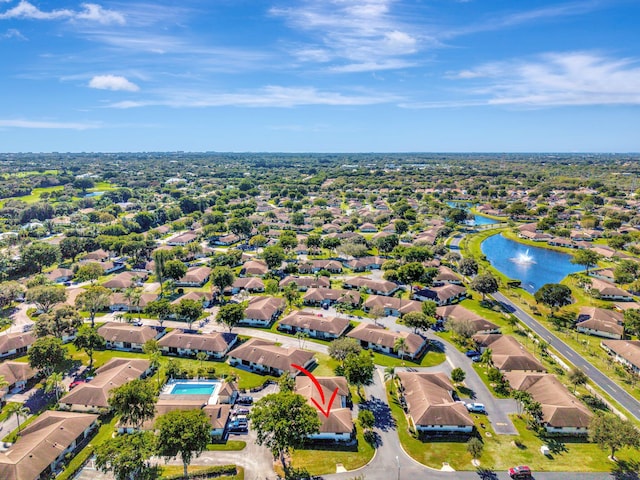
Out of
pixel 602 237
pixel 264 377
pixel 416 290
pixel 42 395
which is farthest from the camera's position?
pixel 602 237

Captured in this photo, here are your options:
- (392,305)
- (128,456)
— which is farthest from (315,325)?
(128,456)

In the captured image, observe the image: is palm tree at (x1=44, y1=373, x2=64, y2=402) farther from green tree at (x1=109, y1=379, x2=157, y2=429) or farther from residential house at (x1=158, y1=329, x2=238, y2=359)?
residential house at (x1=158, y1=329, x2=238, y2=359)

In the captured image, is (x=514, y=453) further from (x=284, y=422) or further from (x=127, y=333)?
(x=127, y=333)

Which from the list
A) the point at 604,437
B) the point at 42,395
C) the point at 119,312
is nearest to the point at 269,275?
the point at 119,312

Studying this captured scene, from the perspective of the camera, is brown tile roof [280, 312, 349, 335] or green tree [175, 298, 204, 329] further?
brown tile roof [280, 312, 349, 335]

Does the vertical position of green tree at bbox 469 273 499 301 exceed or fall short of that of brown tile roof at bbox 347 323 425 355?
it exceeds it

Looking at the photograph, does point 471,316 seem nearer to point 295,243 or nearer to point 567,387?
point 567,387

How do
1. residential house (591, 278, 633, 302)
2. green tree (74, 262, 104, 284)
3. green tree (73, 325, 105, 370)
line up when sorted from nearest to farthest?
1. green tree (73, 325, 105, 370)
2. residential house (591, 278, 633, 302)
3. green tree (74, 262, 104, 284)

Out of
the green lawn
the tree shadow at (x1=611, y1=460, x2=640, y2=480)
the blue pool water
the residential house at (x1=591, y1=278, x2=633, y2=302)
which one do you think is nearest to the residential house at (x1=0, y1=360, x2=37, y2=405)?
the blue pool water
